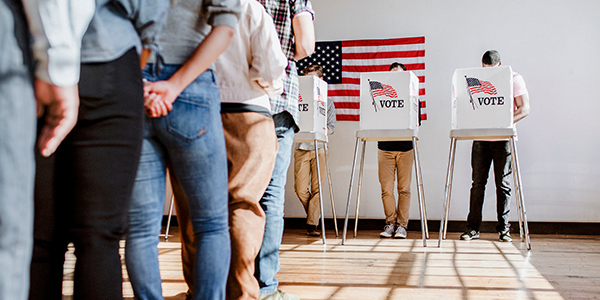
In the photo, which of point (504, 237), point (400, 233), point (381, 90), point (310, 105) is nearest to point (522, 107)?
point (504, 237)

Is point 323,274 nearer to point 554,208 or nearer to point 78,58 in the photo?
point 78,58

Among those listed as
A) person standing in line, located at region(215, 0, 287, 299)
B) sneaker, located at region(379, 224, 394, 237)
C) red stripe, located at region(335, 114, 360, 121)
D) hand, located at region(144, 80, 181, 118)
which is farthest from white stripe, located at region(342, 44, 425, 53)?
hand, located at region(144, 80, 181, 118)

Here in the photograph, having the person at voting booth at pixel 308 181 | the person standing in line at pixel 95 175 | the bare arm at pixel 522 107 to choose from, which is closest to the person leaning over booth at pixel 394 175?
the person at voting booth at pixel 308 181

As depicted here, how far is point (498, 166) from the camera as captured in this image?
3771 millimetres

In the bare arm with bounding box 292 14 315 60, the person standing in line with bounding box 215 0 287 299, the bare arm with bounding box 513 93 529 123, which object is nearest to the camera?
the person standing in line with bounding box 215 0 287 299

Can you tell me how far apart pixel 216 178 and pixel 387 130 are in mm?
2485

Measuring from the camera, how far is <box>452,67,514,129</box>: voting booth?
321 cm

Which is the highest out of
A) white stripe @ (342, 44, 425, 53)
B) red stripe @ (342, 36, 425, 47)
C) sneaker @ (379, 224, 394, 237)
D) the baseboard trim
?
red stripe @ (342, 36, 425, 47)

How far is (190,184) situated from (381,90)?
2.64 metres

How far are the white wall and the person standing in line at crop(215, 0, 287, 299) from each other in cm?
363

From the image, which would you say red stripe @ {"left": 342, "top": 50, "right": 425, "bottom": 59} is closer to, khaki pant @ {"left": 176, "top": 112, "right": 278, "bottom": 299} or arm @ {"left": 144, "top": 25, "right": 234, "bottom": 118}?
khaki pant @ {"left": 176, "top": 112, "right": 278, "bottom": 299}

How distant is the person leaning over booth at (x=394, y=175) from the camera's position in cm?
430

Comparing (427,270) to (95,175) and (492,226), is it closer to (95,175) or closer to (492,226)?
(95,175)

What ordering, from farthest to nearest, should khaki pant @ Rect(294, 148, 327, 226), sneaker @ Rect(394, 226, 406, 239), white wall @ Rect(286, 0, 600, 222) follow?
white wall @ Rect(286, 0, 600, 222) → khaki pant @ Rect(294, 148, 327, 226) → sneaker @ Rect(394, 226, 406, 239)
